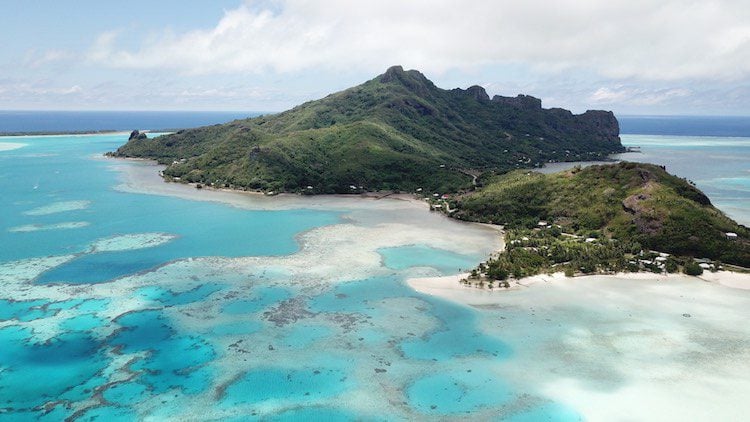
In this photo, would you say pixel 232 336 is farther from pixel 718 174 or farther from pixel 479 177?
pixel 718 174

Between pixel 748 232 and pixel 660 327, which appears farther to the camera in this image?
pixel 748 232

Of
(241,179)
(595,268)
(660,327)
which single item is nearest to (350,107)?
(241,179)

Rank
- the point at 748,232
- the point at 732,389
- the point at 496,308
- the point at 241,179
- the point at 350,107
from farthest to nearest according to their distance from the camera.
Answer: the point at 350,107
the point at 241,179
the point at 748,232
the point at 496,308
the point at 732,389

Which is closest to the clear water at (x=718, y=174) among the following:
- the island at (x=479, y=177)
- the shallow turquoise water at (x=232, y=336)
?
the island at (x=479, y=177)

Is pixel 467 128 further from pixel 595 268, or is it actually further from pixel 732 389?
pixel 732 389

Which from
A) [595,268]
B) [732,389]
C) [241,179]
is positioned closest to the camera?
[732,389]

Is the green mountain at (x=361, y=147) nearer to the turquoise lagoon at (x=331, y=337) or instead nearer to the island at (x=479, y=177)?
the island at (x=479, y=177)

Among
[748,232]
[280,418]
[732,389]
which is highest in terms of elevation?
[748,232]

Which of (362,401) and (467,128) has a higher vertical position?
(467,128)
